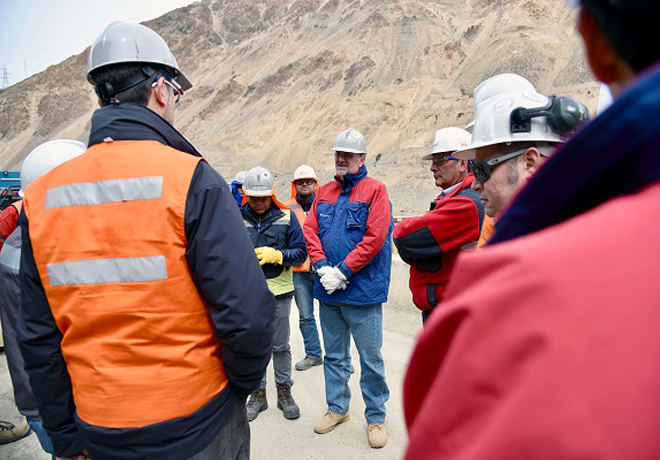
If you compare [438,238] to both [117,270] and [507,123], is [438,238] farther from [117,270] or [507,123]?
[117,270]

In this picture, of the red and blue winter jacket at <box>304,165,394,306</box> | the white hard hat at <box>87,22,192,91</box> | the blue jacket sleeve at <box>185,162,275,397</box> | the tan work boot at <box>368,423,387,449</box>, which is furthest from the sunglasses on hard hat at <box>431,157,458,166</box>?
the tan work boot at <box>368,423,387,449</box>

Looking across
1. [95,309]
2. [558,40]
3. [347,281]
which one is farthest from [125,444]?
[558,40]

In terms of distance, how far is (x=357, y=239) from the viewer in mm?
3666

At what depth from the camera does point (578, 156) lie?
1.86 feet

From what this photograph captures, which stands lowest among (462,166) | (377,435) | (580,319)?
(377,435)

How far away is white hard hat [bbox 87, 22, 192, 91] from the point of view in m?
1.93

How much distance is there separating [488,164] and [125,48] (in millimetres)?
1730

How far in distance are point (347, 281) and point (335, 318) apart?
18.3 inches

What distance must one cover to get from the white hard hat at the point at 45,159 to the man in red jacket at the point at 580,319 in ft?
11.3

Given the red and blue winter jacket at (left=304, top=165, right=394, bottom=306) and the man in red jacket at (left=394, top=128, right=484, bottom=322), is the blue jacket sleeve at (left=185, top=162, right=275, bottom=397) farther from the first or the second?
the red and blue winter jacket at (left=304, top=165, right=394, bottom=306)

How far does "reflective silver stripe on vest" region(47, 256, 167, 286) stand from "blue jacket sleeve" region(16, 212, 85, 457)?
0.29 m

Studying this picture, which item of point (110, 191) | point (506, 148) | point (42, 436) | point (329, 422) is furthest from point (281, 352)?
point (506, 148)

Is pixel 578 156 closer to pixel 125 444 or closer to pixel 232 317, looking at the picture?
pixel 232 317

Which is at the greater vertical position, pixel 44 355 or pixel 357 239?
pixel 44 355
